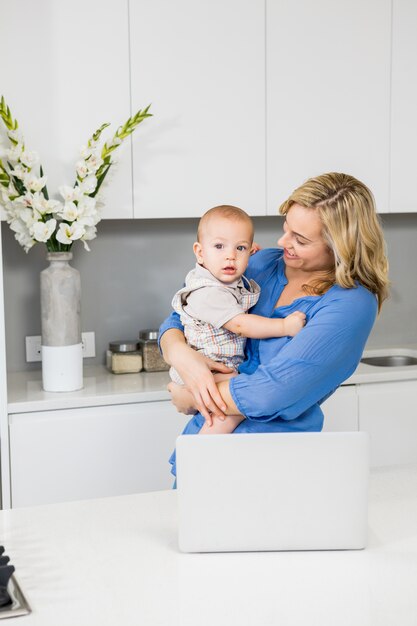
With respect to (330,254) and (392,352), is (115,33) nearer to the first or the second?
(330,254)

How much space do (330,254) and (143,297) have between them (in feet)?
5.46

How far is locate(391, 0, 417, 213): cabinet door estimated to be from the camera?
3.25 m

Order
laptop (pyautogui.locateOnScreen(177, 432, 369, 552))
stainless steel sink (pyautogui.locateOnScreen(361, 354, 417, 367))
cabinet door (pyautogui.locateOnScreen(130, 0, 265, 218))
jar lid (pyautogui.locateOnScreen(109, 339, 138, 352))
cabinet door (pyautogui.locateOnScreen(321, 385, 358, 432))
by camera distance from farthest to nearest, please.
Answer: stainless steel sink (pyautogui.locateOnScreen(361, 354, 417, 367)), jar lid (pyautogui.locateOnScreen(109, 339, 138, 352)), cabinet door (pyautogui.locateOnScreen(321, 385, 358, 432)), cabinet door (pyautogui.locateOnScreen(130, 0, 265, 218)), laptop (pyautogui.locateOnScreen(177, 432, 369, 552))

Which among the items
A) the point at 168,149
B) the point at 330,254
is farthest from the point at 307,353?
the point at 168,149

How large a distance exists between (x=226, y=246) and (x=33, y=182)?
1.00m

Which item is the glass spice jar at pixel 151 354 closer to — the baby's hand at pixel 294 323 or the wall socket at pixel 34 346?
the wall socket at pixel 34 346

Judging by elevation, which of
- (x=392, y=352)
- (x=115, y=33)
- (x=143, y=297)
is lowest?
(x=392, y=352)

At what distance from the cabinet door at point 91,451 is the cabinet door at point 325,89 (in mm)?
925

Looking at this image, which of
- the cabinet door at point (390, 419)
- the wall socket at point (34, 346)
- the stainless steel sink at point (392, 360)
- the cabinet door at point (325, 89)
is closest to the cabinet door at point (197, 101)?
the cabinet door at point (325, 89)

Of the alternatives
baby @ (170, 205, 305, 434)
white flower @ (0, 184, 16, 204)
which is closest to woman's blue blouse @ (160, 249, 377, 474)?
baby @ (170, 205, 305, 434)

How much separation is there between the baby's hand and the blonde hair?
0.11m

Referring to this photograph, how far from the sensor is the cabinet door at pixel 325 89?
3.10 m

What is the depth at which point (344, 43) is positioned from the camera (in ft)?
10.4

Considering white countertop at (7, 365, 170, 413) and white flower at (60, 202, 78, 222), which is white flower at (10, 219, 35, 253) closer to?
white flower at (60, 202, 78, 222)
